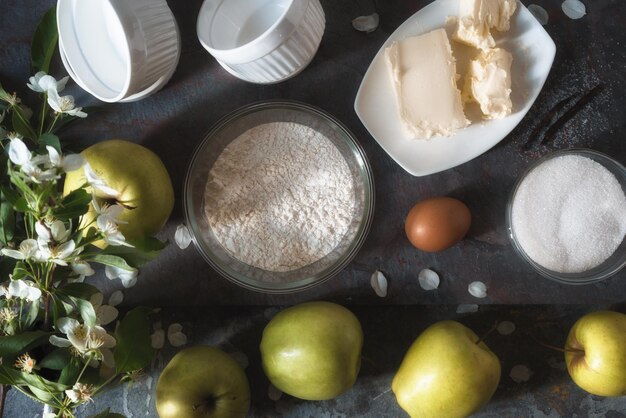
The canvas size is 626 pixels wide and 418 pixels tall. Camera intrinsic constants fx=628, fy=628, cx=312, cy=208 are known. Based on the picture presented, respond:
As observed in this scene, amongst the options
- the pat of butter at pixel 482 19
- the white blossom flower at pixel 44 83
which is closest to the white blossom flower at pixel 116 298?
the white blossom flower at pixel 44 83

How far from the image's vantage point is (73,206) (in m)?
0.81

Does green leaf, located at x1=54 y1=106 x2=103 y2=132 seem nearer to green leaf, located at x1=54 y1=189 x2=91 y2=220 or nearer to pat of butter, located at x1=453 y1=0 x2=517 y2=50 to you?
green leaf, located at x1=54 y1=189 x2=91 y2=220

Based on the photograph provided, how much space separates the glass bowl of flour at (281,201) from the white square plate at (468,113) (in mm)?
60

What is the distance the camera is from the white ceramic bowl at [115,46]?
921 mm

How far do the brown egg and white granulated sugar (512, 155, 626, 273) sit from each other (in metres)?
0.10

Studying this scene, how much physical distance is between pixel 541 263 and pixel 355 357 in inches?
13.2

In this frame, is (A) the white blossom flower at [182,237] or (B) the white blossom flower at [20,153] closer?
(B) the white blossom flower at [20,153]

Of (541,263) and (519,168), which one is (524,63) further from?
(541,263)

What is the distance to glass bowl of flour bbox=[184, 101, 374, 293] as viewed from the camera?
103 cm

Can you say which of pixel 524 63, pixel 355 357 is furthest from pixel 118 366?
pixel 524 63

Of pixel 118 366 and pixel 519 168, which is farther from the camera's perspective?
pixel 519 168

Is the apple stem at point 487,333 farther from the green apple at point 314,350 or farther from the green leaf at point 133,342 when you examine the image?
the green leaf at point 133,342

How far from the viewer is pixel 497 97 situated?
98 centimetres

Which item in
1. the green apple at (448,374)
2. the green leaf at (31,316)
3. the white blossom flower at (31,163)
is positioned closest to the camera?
the white blossom flower at (31,163)
